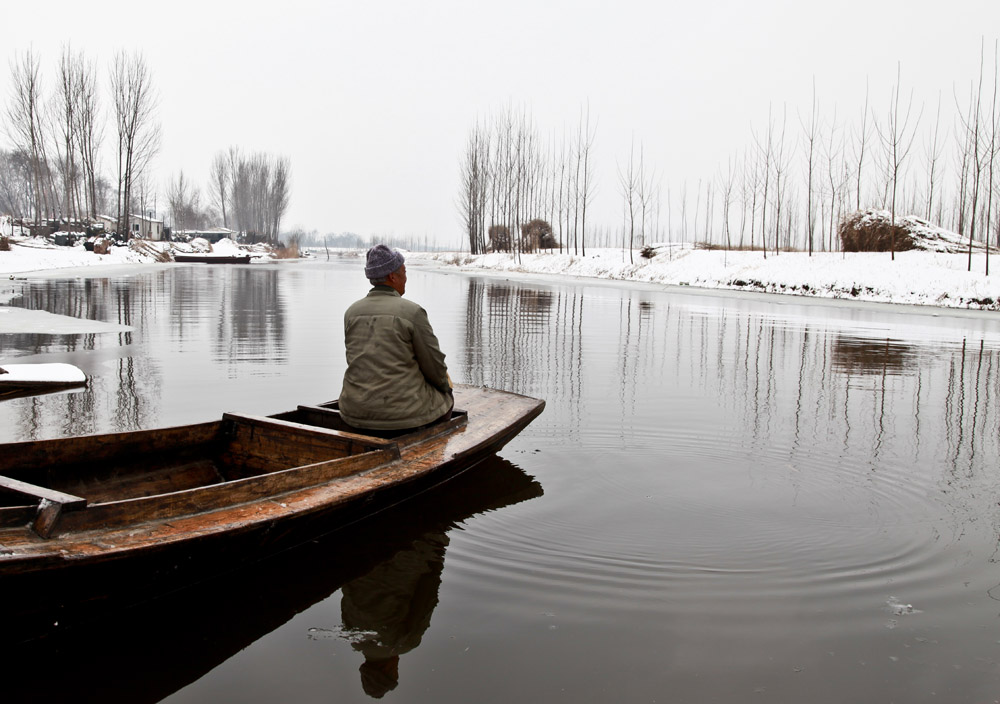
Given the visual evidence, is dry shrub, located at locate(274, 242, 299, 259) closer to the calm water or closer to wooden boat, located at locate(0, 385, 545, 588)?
the calm water

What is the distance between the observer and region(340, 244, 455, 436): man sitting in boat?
4.53 meters

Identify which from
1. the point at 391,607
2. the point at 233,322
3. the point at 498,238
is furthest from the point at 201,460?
the point at 498,238

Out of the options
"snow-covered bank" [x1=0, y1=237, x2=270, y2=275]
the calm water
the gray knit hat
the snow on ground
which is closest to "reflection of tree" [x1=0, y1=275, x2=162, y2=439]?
the calm water

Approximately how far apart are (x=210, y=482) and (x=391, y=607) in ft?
5.82

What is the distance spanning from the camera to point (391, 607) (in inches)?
133

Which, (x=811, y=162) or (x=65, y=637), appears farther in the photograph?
(x=811, y=162)

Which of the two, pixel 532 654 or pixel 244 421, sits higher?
pixel 244 421

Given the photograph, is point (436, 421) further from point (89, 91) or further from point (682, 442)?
point (89, 91)

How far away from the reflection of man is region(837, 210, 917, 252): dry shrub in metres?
29.9

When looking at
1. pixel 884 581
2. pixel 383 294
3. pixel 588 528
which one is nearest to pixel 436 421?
pixel 383 294

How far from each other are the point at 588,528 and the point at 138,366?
6.96m

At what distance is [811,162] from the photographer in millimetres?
34156

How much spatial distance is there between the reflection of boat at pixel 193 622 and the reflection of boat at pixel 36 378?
5.30 meters

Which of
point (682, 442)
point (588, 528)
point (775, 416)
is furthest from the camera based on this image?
point (775, 416)
